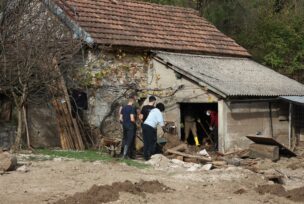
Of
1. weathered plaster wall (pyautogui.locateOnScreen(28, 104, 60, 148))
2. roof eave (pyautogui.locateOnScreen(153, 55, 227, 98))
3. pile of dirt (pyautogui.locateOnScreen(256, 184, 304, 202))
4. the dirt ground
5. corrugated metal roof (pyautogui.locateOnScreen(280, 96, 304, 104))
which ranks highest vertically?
roof eave (pyautogui.locateOnScreen(153, 55, 227, 98))

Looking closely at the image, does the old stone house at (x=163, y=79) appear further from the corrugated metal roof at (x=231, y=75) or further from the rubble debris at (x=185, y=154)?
the rubble debris at (x=185, y=154)

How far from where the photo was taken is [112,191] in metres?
8.76

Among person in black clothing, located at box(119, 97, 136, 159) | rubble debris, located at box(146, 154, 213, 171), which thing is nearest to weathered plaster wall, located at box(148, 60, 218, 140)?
person in black clothing, located at box(119, 97, 136, 159)

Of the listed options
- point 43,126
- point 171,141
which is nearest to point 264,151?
point 171,141

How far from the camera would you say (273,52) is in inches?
1047

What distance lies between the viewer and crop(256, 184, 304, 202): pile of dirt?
→ 372 inches

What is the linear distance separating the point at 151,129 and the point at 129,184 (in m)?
4.37

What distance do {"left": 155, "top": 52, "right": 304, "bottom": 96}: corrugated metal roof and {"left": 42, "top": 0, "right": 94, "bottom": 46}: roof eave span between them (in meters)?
2.74

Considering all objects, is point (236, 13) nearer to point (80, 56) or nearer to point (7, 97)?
point (80, 56)

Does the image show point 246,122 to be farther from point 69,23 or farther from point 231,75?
point 69,23

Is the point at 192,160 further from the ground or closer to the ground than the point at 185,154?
closer to the ground

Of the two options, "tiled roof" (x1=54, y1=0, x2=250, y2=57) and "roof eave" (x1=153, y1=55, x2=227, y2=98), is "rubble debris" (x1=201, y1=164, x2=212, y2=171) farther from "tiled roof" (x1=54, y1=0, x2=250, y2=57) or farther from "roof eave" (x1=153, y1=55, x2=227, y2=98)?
"tiled roof" (x1=54, y1=0, x2=250, y2=57)

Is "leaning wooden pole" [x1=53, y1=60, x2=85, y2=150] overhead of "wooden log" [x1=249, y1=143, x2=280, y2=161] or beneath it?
overhead

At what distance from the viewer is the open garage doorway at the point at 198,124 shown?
59.1ft
